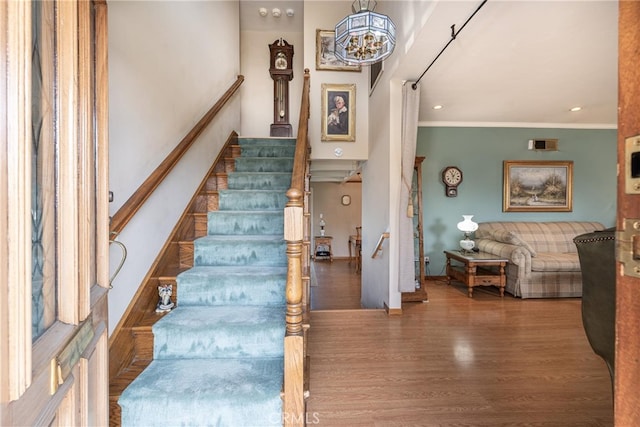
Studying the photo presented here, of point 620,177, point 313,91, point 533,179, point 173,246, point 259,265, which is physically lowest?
point 259,265

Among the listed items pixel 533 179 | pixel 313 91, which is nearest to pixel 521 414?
pixel 313 91

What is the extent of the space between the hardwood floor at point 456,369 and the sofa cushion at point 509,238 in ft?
2.86

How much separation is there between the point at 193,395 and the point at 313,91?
12.9ft

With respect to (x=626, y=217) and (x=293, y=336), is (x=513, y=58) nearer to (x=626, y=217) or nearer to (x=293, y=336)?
(x=626, y=217)

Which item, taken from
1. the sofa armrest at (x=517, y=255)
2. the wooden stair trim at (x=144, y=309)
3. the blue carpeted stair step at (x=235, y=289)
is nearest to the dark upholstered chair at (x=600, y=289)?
the blue carpeted stair step at (x=235, y=289)

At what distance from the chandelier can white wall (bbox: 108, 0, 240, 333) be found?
4.37 ft

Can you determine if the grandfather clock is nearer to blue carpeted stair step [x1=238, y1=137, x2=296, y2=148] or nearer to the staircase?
blue carpeted stair step [x1=238, y1=137, x2=296, y2=148]

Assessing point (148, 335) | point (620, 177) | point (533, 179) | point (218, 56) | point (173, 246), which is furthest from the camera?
point (533, 179)

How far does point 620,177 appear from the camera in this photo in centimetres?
55

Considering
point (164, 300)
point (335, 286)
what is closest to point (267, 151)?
point (164, 300)

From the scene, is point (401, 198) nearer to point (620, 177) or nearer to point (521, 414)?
point (521, 414)

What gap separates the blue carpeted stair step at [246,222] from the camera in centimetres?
259

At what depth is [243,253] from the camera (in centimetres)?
230

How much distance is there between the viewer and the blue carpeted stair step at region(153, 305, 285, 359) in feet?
5.48
